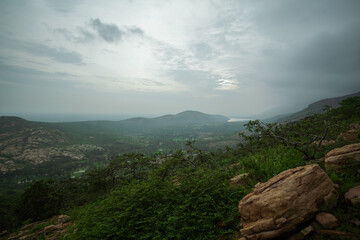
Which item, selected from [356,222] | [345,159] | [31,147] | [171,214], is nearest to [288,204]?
[356,222]

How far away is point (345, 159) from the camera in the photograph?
5.19 meters

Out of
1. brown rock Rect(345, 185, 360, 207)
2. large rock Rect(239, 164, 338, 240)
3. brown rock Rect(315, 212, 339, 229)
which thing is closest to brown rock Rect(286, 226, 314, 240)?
large rock Rect(239, 164, 338, 240)

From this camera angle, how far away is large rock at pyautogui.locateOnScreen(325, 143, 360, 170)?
5.05 metres

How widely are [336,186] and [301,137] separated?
787 centimetres

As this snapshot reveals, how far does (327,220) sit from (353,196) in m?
1.09

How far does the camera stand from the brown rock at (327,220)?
3.35 metres

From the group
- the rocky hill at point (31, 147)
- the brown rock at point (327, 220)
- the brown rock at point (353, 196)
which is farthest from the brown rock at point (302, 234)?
the rocky hill at point (31, 147)

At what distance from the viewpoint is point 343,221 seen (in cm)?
336

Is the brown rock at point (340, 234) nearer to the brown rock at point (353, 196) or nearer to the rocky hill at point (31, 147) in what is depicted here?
the brown rock at point (353, 196)

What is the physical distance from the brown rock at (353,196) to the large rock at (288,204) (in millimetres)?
236

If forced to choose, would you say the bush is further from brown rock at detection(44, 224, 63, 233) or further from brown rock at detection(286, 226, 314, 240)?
brown rock at detection(44, 224, 63, 233)

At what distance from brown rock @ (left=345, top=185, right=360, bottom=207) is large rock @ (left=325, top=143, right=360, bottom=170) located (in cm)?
147

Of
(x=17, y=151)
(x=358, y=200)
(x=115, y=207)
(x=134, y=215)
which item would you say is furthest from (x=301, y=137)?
(x=17, y=151)

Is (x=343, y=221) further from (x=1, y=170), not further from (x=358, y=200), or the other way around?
(x=1, y=170)
